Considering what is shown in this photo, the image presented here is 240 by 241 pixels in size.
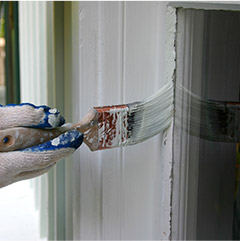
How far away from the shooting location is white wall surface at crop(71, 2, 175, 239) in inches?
41.8

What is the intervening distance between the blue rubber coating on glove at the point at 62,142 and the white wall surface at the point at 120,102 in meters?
0.18

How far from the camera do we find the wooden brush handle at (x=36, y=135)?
2.80 feet

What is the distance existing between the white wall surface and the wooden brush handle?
122 millimetres

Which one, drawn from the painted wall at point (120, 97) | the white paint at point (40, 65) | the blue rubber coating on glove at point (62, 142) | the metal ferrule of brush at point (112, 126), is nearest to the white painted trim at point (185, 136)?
the painted wall at point (120, 97)

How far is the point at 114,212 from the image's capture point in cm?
112

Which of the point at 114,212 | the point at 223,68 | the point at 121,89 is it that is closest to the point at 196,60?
the point at 223,68

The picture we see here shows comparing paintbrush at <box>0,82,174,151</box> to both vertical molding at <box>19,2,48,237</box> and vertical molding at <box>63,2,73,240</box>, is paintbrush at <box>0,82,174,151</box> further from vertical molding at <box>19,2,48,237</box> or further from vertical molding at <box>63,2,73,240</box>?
vertical molding at <box>19,2,48,237</box>

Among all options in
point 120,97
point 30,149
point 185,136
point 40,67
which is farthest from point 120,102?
point 40,67

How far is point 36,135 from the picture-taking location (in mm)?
890

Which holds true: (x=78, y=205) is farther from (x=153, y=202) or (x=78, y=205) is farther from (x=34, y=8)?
(x=34, y=8)

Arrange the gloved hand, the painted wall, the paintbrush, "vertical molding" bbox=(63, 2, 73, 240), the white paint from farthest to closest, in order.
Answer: the white paint, "vertical molding" bbox=(63, 2, 73, 240), the painted wall, the paintbrush, the gloved hand

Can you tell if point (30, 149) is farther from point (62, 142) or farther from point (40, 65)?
point (40, 65)

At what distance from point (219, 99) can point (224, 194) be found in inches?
11.1

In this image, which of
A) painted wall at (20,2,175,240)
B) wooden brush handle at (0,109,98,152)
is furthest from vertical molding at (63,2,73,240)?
wooden brush handle at (0,109,98,152)
